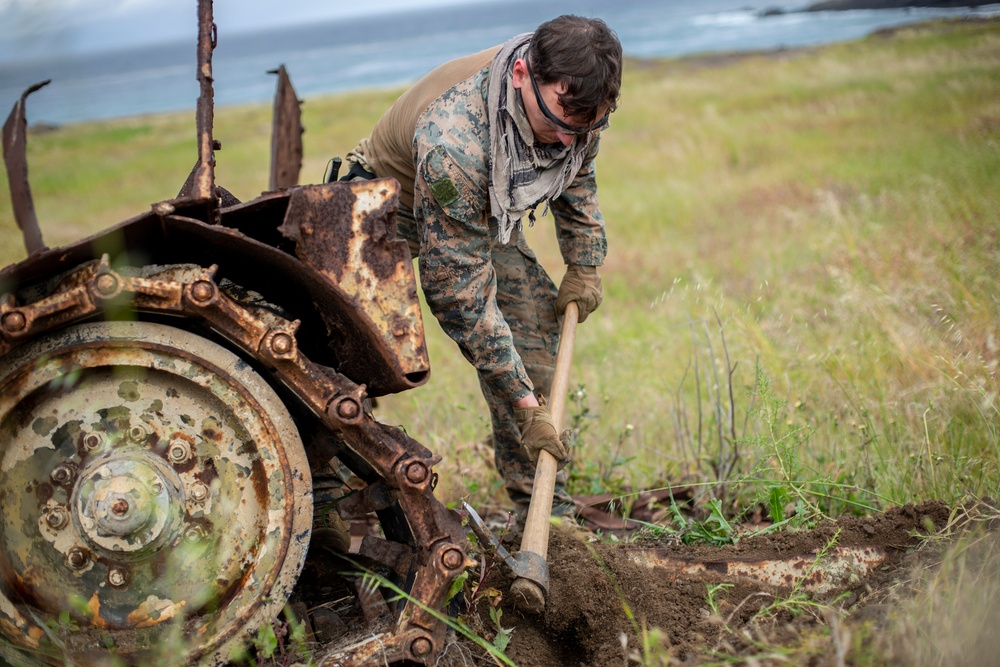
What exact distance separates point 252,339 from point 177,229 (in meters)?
0.33

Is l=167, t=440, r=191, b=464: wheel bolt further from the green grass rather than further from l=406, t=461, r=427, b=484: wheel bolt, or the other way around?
the green grass

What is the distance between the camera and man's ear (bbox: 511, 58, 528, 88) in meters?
2.89

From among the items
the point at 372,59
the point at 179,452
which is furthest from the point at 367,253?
→ the point at 372,59

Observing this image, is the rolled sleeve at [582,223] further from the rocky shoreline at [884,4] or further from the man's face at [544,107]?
the rocky shoreline at [884,4]

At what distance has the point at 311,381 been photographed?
2.14 meters

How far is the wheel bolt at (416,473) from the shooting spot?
2.17 metres

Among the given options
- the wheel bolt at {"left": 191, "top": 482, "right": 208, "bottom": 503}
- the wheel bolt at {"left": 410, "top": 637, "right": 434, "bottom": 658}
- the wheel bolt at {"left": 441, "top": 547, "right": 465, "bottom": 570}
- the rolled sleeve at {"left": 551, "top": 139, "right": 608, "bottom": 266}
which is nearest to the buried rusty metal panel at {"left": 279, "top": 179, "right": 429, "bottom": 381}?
the wheel bolt at {"left": 441, "top": 547, "right": 465, "bottom": 570}

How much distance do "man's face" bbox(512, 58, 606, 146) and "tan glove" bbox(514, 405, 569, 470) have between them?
97 centimetres

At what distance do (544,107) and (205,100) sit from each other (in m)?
1.10

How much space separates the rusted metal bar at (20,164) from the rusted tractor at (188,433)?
1.03 metres

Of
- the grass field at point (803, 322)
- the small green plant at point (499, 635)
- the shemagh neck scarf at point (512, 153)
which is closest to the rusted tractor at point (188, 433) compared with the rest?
the small green plant at point (499, 635)

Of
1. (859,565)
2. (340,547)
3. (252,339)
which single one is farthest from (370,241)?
(859,565)

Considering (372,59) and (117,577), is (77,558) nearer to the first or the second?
(117,577)

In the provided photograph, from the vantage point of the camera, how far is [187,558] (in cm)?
214
